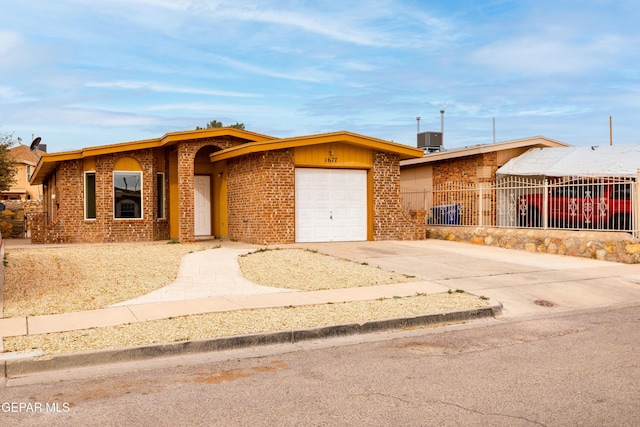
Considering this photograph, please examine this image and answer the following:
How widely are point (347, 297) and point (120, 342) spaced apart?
Answer: 13.2 ft

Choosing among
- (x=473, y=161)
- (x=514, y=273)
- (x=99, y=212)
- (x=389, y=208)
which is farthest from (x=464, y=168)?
(x=99, y=212)

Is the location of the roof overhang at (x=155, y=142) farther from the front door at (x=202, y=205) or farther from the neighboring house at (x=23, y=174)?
the neighboring house at (x=23, y=174)

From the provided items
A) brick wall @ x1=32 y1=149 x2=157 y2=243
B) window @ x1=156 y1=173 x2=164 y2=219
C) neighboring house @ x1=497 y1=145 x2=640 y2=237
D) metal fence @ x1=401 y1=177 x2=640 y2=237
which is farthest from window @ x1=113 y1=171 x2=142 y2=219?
neighboring house @ x1=497 y1=145 x2=640 y2=237

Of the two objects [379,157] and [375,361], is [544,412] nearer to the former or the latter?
[375,361]

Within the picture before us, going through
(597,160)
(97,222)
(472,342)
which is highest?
(597,160)

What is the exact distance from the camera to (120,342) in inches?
271

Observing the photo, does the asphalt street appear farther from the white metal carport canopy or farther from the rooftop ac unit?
the rooftop ac unit

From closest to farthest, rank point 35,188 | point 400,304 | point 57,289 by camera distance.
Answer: point 400,304 < point 57,289 < point 35,188

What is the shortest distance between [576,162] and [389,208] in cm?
689

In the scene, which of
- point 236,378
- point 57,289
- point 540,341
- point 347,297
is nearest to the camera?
point 236,378

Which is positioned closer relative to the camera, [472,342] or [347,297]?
[472,342]

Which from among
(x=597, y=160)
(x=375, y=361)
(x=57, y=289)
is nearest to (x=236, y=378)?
(x=375, y=361)

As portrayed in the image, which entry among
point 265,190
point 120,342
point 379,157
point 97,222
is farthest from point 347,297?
point 97,222

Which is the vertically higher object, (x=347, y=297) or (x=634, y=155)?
(x=634, y=155)
